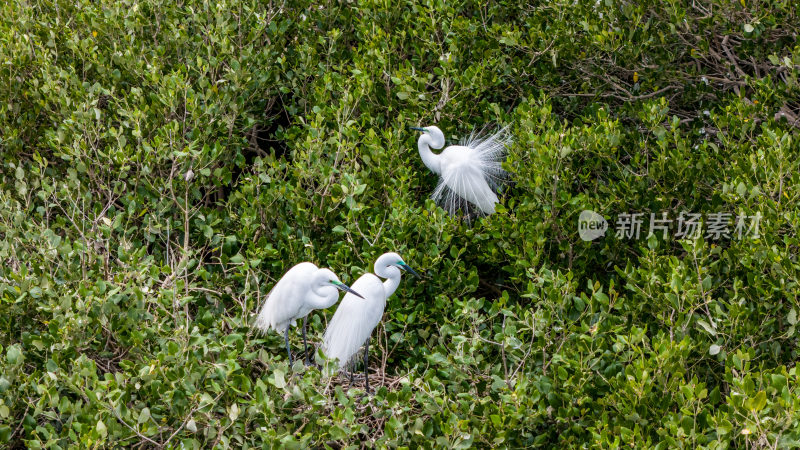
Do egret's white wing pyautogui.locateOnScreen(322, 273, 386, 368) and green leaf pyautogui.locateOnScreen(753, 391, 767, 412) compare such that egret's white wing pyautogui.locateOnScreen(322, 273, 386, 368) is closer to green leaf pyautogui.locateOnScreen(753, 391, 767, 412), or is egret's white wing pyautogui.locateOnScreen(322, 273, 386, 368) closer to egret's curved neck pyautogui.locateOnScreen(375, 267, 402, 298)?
egret's curved neck pyautogui.locateOnScreen(375, 267, 402, 298)

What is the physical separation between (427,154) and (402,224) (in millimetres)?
772

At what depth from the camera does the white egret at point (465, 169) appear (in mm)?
5480

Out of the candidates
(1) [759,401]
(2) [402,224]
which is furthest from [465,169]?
(1) [759,401]

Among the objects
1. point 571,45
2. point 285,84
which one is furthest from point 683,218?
point 285,84

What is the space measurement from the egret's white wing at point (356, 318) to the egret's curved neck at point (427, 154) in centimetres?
144

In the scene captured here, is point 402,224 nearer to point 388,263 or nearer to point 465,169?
point 388,263

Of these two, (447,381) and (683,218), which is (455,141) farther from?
(447,381)

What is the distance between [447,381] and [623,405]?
0.87 metres

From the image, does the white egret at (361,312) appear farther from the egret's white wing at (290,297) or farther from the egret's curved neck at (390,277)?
the egret's white wing at (290,297)

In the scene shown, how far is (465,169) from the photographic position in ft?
17.9

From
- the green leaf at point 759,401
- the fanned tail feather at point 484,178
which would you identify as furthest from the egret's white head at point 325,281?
the green leaf at point 759,401

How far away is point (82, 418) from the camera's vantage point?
379cm

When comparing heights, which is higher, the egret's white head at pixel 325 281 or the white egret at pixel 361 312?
the egret's white head at pixel 325 281

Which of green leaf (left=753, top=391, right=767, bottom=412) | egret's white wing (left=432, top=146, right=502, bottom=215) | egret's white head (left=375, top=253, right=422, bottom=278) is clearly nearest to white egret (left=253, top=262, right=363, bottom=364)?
egret's white head (left=375, top=253, right=422, bottom=278)
